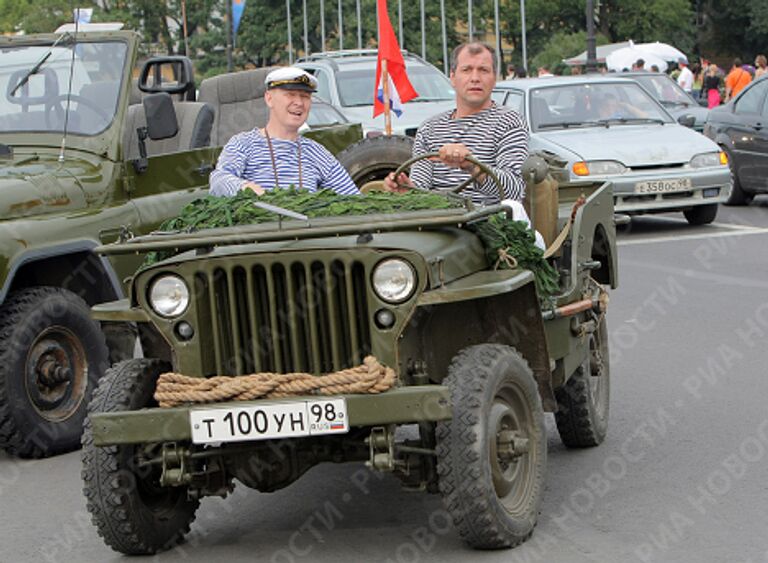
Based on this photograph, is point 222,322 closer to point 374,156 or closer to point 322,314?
point 322,314

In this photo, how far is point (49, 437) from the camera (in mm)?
8406

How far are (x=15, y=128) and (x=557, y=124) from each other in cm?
993

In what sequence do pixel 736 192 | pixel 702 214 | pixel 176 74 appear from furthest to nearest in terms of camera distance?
pixel 736 192, pixel 702 214, pixel 176 74

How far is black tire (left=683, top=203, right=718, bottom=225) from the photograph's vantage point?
1844 centimetres

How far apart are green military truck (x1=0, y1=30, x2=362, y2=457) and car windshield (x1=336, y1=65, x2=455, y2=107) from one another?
43.8 feet

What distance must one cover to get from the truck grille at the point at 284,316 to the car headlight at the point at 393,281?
58 millimetres

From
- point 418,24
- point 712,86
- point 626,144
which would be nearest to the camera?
point 626,144

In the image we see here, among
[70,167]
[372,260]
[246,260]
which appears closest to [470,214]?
[372,260]

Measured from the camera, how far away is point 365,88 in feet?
80.3

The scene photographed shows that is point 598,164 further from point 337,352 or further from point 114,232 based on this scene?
point 337,352

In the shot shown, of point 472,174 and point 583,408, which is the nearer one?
point 472,174

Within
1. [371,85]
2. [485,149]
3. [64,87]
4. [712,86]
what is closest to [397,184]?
[485,149]

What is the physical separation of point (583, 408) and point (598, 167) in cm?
1005

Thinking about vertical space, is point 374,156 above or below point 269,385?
above
